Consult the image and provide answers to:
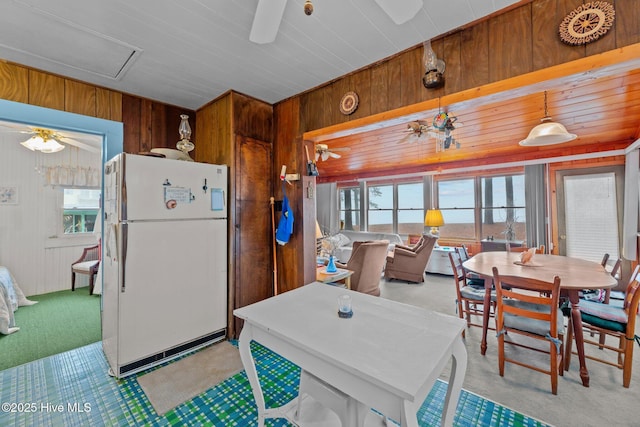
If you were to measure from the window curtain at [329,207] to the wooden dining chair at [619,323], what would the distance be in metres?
5.57

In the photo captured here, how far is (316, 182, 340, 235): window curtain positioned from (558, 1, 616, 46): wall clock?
241 inches

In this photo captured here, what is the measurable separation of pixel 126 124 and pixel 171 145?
1.48 feet

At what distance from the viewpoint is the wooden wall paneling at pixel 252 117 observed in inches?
105

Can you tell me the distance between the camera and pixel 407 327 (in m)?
1.28

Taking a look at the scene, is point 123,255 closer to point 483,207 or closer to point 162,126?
point 162,126

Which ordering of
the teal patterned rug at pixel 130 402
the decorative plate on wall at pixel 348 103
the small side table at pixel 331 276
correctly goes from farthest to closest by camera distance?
the small side table at pixel 331 276 → the decorative plate on wall at pixel 348 103 → the teal patterned rug at pixel 130 402

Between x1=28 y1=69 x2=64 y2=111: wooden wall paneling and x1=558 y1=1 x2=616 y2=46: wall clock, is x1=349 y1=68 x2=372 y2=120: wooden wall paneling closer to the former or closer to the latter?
x1=558 y1=1 x2=616 y2=46: wall clock

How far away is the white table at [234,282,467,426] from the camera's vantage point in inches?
35.5

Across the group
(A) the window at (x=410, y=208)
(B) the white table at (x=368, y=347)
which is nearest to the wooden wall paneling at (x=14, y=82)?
(B) the white table at (x=368, y=347)

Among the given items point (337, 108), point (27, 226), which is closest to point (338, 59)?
point (337, 108)

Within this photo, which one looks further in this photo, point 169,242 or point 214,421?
point 169,242

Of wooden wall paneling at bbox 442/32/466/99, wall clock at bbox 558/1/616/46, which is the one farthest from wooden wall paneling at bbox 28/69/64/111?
wall clock at bbox 558/1/616/46

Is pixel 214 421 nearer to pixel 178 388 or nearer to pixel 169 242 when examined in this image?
pixel 178 388

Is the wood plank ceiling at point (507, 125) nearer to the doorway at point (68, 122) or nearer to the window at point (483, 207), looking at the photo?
the window at point (483, 207)
